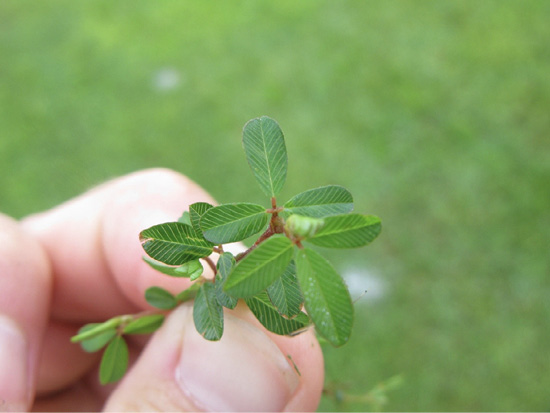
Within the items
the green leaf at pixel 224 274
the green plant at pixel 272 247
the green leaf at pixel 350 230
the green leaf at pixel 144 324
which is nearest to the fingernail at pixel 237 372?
the green leaf at pixel 144 324

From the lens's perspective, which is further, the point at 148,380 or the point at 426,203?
the point at 426,203

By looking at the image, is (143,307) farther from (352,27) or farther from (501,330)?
(352,27)

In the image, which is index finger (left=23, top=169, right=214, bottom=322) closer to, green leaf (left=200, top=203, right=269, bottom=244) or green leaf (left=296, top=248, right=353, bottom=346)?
green leaf (left=200, top=203, right=269, bottom=244)

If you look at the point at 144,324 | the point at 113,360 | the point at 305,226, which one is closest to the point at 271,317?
the point at 305,226

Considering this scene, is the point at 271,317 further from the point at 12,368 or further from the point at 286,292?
the point at 12,368

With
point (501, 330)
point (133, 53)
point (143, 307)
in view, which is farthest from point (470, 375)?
point (133, 53)
